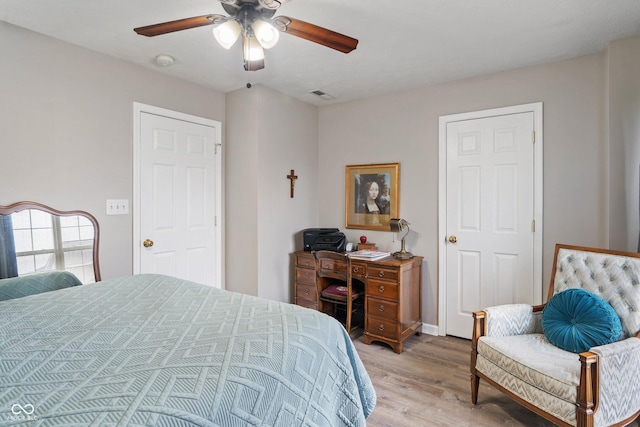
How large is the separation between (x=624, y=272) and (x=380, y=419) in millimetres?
1715

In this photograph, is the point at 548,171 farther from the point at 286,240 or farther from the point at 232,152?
the point at 232,152

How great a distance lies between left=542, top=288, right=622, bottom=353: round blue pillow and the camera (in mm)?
1867

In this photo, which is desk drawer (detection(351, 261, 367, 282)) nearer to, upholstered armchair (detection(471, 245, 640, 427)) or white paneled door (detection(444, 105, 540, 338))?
white paneled door (detection(444, 105, 540, 338))

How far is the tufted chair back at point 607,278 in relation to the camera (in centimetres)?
196

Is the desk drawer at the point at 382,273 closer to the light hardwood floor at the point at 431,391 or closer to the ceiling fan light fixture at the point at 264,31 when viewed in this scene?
the light hardwood floor at the point at 431,391

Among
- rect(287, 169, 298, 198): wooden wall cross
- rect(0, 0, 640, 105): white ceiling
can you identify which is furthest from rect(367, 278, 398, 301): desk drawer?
rect(0, 0, 640, 105): white ceiling

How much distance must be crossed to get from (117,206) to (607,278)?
3.50 metres

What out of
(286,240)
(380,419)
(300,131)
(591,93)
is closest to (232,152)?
(300,131)

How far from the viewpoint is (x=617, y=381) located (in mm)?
1666

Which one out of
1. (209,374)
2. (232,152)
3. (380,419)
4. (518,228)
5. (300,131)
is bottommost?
(380,419)

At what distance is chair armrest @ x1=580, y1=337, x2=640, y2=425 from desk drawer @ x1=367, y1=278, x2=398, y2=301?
148cm

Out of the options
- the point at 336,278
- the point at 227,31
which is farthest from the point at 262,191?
the point at 227,31

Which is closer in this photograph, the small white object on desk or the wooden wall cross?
the small white object on desk

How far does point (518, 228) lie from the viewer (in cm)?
295
